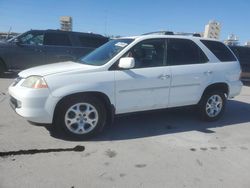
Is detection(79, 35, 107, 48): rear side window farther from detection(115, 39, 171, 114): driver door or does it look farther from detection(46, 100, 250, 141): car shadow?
detection(115, 39, 171, 114): driver door

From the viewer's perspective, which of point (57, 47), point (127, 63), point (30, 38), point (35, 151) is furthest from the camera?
point (57, 47)

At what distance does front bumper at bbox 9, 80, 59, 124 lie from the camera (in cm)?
384

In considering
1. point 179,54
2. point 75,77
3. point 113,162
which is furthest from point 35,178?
point 179,54

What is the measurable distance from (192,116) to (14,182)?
4.14 m

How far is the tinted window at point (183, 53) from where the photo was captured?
4910mm

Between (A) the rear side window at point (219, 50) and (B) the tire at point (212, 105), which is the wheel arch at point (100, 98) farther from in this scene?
(A) the rear side window at point (219, 50)

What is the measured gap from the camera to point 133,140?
4352 mm

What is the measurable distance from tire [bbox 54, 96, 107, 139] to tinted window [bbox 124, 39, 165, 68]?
1006 millimetres

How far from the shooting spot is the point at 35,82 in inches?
154

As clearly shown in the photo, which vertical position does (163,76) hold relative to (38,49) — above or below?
below

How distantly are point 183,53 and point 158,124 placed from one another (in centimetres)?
149

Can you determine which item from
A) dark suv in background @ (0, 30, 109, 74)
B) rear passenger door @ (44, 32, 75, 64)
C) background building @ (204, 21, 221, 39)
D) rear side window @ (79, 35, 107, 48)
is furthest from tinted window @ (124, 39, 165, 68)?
background building @ (204, 21, 221, 39)

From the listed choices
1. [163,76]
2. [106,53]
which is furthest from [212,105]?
[106,53]

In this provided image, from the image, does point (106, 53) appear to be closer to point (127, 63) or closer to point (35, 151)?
point (127, 63)
